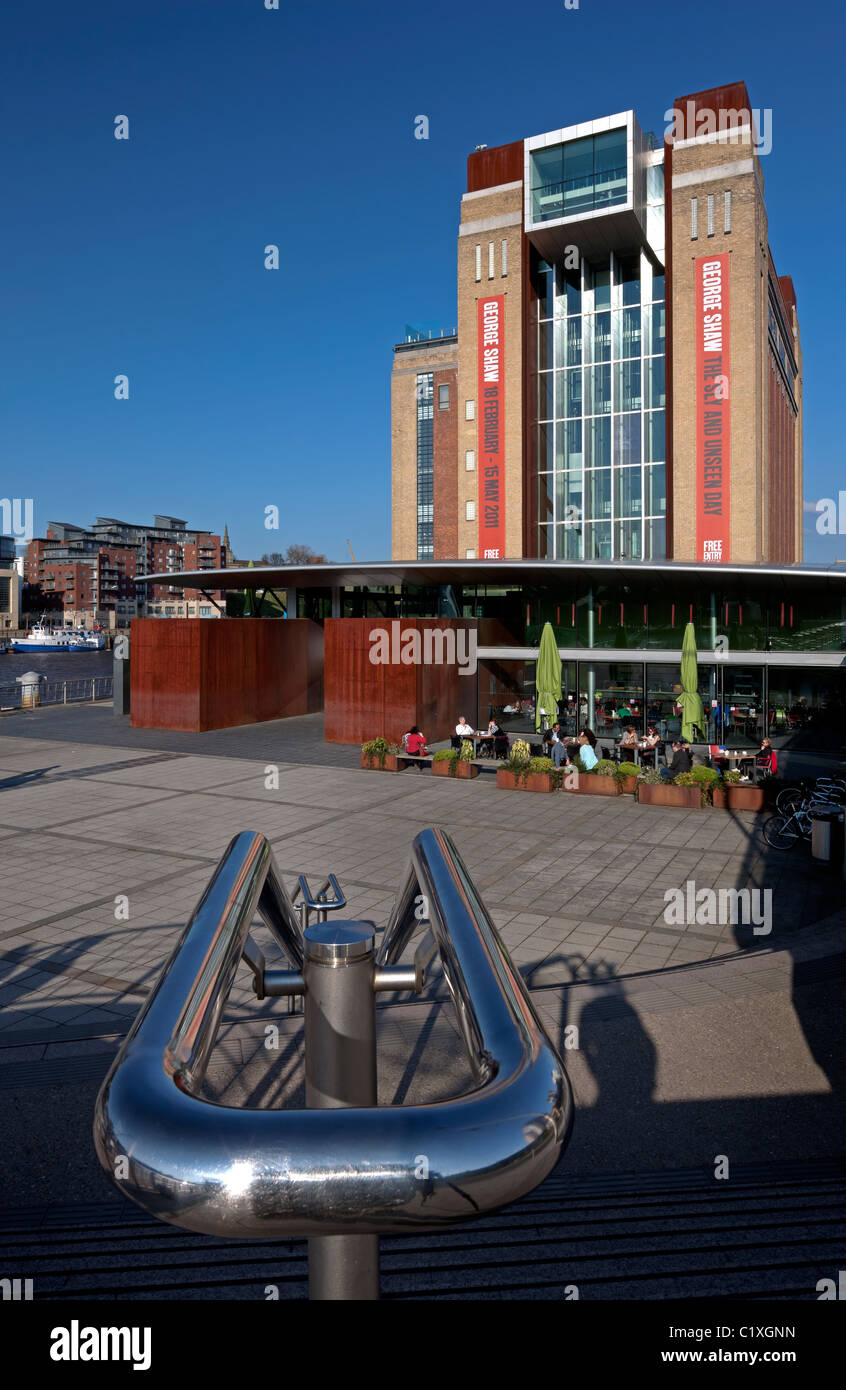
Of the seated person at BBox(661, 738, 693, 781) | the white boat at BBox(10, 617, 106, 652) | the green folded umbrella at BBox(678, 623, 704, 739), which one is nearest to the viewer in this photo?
the seated person at BBox(661, 738, 693, 781)

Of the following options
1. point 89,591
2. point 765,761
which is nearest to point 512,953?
point 765,761

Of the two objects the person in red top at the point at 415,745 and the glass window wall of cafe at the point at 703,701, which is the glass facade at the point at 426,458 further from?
the person in red top at the point at 415,745

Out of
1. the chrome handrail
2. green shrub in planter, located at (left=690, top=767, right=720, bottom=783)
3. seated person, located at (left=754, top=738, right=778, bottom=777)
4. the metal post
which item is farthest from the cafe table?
the chrome handrail

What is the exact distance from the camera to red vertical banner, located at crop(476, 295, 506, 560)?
4397 cm

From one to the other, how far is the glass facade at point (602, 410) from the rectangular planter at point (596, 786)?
23.7 metres

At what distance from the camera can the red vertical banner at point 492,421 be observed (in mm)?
→ 43969

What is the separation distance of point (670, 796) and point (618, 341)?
30658mm

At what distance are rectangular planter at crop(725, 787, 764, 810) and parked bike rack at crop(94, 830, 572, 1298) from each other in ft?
57.5

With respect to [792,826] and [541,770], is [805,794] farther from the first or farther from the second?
[541,770]

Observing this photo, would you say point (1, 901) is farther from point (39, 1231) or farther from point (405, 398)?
point (405, 398)

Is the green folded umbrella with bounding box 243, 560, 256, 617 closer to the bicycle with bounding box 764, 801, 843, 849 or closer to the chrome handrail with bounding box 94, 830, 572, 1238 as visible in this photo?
the bicycle with bounding box 764, 801, 843, 849

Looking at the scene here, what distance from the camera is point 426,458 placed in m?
64.8

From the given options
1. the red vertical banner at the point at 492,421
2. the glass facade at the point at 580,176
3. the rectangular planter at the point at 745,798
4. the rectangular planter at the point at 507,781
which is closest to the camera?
the rectangular planter at the point at 745,798

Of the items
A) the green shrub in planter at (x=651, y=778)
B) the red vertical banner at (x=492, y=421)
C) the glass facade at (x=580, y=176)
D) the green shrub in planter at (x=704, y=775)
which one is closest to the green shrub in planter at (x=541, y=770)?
the green shrub in planter at (x=651, y=778)
